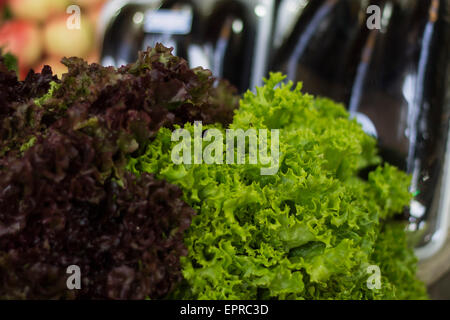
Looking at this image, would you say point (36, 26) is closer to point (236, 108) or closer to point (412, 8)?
point (236, 108)

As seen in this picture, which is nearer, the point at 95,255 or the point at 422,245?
the point at 95,255

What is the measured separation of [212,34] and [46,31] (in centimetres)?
89

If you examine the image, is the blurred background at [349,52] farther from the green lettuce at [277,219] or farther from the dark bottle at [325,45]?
the green lettuce at [277,219]

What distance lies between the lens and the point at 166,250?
2.45ft

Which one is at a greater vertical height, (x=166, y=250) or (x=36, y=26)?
(x=36, y=26)

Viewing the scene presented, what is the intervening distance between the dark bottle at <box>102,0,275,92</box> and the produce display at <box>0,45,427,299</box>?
0.88 m

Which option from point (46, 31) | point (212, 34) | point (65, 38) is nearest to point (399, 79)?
point (212, 34)

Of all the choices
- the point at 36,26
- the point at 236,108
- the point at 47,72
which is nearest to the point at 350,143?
the point at 236,108

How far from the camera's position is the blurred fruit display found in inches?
84.0

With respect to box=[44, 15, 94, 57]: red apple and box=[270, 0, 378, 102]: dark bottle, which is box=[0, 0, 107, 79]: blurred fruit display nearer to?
box=[44, 15, 94, 57]: red apple

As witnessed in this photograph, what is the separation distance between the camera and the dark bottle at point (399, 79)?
156 cm

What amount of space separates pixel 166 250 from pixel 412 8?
1338mm

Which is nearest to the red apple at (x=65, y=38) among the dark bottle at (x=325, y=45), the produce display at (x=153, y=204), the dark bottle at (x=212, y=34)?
the dark bottle at (x=212, y=34)

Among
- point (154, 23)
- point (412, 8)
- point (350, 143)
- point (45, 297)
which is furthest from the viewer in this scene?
point (154, 23)
